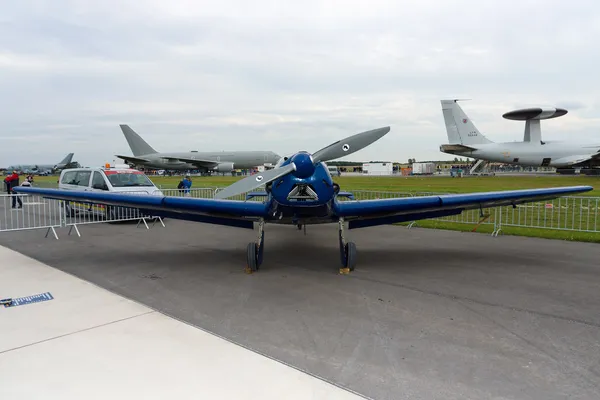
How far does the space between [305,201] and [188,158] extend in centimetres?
5384

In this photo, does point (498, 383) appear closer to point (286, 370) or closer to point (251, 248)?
point (286, 370)

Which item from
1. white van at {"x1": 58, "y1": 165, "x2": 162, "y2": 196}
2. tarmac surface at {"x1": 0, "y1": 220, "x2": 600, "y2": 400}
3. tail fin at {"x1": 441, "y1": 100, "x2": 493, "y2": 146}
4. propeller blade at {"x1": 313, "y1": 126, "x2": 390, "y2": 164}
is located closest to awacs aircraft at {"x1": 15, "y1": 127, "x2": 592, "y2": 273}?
propeller blade at {"x1": 313, "y1": 126, "x2": 390, "y2": 164}

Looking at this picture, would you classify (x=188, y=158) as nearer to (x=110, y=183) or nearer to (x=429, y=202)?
(x=110, y=183)

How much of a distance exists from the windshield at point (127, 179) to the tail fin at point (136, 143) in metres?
44.5

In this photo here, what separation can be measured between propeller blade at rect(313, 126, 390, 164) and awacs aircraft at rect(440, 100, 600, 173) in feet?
138

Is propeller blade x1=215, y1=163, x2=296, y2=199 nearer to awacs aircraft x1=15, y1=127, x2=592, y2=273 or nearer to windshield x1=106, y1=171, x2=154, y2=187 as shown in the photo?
awacs aircraft x1=15, y1=127, x2=592, y2=273

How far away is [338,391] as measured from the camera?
10.2ft

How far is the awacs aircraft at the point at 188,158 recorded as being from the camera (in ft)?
179

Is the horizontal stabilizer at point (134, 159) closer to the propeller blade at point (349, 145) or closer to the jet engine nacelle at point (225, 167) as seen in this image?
the jet engine nacelle at point (225, 167)

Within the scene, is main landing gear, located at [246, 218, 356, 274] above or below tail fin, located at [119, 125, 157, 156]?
below

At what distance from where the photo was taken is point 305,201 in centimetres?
654

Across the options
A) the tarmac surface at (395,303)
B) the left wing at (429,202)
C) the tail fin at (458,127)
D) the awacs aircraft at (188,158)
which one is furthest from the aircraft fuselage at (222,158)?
the left wing at (429,202)

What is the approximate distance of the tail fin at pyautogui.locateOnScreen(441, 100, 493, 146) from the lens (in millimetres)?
46750

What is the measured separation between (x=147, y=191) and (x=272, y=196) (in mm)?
Result: 8065
